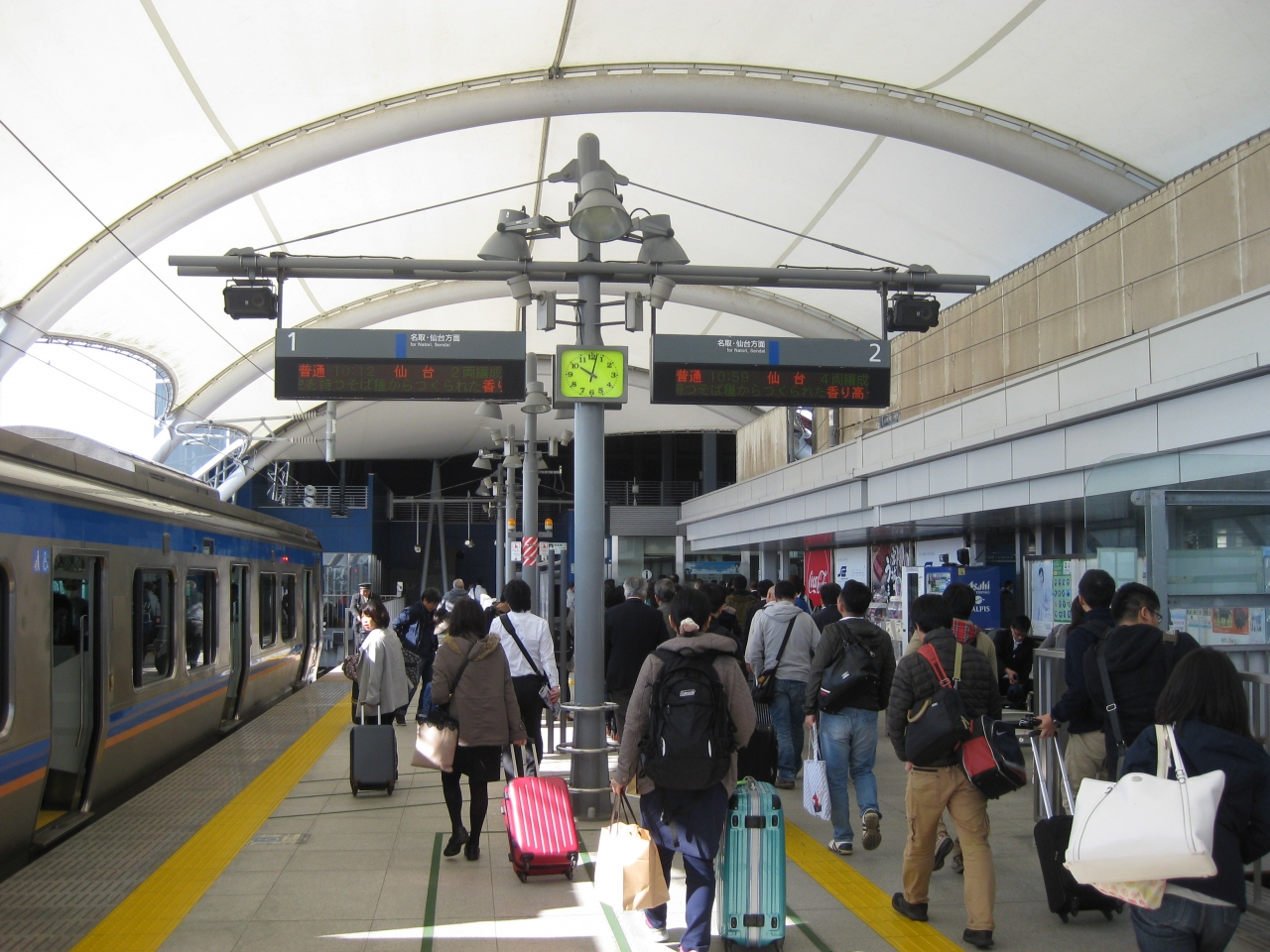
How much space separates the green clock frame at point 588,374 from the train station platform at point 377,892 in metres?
2.98

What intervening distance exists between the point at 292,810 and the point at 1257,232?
29.3 feet

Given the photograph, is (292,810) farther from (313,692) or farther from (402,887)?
(313,692)

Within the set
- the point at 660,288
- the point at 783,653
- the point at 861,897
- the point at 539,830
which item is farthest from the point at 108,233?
the point at 861,897

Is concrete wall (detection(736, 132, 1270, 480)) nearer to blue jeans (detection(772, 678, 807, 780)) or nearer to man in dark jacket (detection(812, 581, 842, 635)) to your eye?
man in dark jacket (detection(812, 581, 842, 635))

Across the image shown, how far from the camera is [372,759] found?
830 centimetres

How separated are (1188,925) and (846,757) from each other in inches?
134

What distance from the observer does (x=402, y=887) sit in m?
5.87

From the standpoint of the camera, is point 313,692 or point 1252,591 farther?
point 313,692

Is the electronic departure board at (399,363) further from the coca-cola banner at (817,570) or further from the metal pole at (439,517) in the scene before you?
the metal pole at (439,517)

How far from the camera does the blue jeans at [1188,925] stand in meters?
3.23

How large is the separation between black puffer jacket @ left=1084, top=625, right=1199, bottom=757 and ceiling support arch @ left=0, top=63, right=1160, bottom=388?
1029 cm

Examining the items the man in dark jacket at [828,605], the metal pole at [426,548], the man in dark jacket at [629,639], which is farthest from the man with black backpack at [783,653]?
→ the metal pole at [426,548]

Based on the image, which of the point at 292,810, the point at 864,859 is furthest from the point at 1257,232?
the point at 292,810

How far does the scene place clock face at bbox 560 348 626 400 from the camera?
788cm
